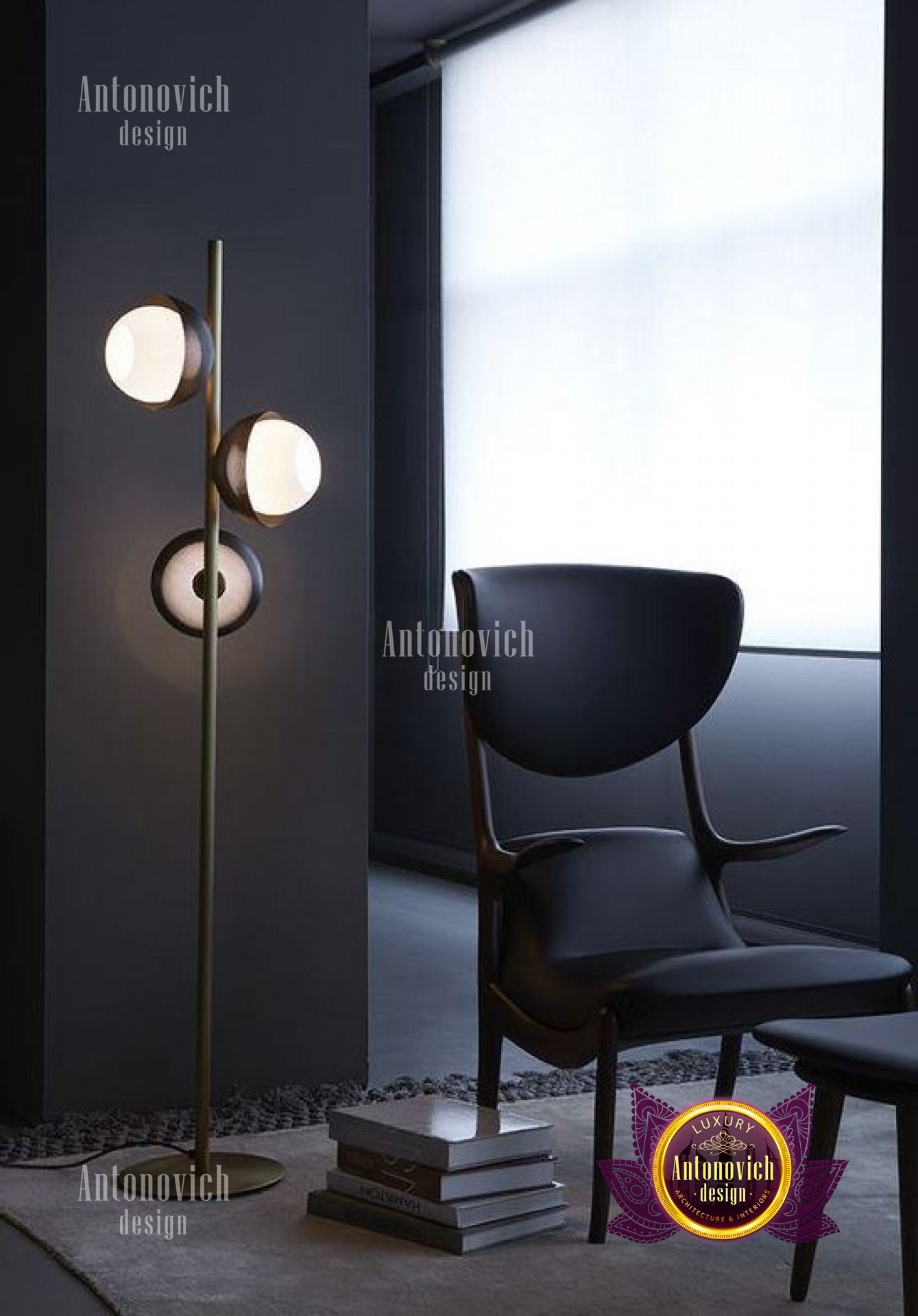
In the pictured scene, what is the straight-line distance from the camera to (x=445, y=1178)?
280cm

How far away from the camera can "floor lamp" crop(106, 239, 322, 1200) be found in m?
3.09

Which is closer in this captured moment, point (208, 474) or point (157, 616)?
point (208, 474)

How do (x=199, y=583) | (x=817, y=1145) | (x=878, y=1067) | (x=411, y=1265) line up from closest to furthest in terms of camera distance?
(x=878, y=1067) → (x=817, y=1145) → (x=411, y=1265) → (x=199, y=583)

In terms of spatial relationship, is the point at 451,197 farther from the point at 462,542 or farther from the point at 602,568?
the point at 602,568

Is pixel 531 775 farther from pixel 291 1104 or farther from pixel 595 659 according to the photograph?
pixel 595 659

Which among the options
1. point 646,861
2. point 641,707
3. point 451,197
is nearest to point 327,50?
point 641,707

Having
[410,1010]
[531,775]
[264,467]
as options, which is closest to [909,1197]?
[264,467]

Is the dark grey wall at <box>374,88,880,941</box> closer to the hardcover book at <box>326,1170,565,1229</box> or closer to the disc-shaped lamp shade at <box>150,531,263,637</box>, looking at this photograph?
the disc-shaped lamp shade at <box>150,531,263,637</box>

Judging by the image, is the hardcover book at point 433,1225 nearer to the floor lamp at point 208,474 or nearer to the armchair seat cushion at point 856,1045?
the floor lamp at point 208,474

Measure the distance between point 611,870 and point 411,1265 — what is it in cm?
84

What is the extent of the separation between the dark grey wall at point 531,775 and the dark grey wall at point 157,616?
653mm

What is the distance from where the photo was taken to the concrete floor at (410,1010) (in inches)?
105

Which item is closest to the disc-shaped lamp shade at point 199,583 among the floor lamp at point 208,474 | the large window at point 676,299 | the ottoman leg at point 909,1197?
the floor lamp at point 208,474

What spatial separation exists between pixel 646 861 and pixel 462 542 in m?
3.57
